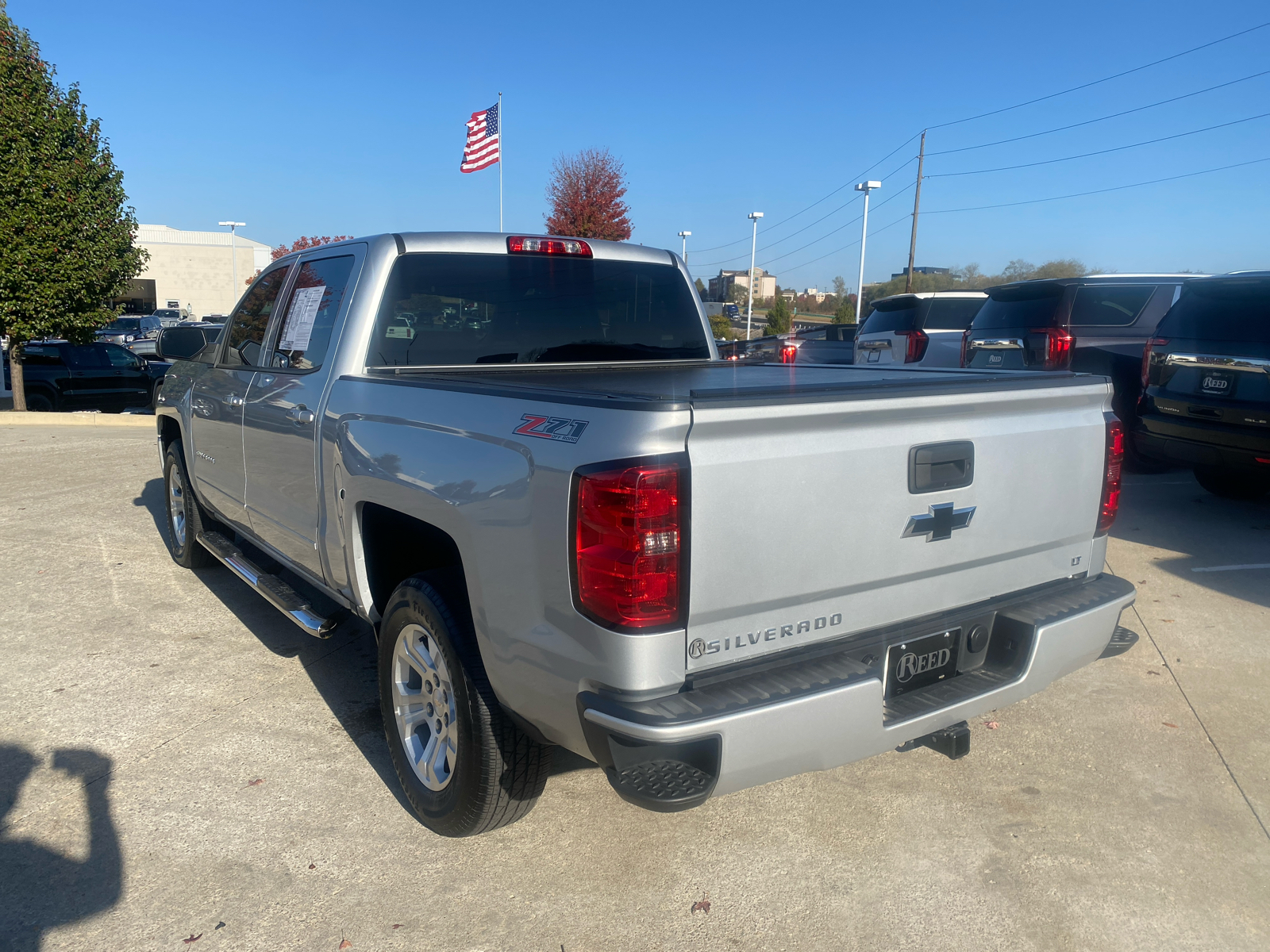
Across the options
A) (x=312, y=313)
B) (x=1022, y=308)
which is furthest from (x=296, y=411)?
(x=1022, y=308)

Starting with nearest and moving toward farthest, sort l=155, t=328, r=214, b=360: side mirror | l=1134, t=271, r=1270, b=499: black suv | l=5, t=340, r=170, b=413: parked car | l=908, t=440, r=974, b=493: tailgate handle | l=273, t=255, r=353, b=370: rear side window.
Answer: l=908, t=440, r=974, b=493: tailgate handle < l=273, t=255, r=353, b=370: rear side window < l=155, t=328, r=214, b=360: side mirror < l=1134, t=271, r=1270, b=499: black suv < l=5, t=340, r=170, b=413: parked car

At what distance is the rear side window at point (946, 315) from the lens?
460 inches

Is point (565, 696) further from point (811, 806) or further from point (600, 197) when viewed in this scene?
point (600, 197)

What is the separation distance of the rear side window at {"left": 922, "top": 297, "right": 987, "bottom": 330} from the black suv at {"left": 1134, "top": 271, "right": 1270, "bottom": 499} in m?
4.72

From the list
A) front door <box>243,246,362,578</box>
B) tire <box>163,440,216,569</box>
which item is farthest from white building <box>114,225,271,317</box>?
front door <box>243,246,362,578</box>

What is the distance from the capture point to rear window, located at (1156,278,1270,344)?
633cm

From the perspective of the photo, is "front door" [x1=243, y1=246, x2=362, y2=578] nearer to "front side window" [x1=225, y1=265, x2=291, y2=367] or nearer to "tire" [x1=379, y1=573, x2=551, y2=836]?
"front side window" [x1=225, y1=265, x2=291, y2=367]

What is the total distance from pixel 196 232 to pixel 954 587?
77636mm

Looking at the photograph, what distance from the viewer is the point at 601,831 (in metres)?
3.09

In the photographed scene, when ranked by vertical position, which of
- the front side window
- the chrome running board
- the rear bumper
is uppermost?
the front side window

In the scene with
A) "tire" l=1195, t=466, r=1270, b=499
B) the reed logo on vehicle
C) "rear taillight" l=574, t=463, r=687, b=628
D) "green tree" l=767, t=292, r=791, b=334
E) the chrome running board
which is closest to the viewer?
"rear taillight" l=574, t=463, r=687, b=628

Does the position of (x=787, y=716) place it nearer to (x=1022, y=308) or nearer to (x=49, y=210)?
(x=1022, y=308)

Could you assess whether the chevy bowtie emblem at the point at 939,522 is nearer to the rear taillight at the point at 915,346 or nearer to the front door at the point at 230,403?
the front door at the point at 230,403

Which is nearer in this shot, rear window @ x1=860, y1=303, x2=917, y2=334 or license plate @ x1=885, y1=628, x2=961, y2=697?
license plate @ x1=885, y1=628, x2=961, y2=697
